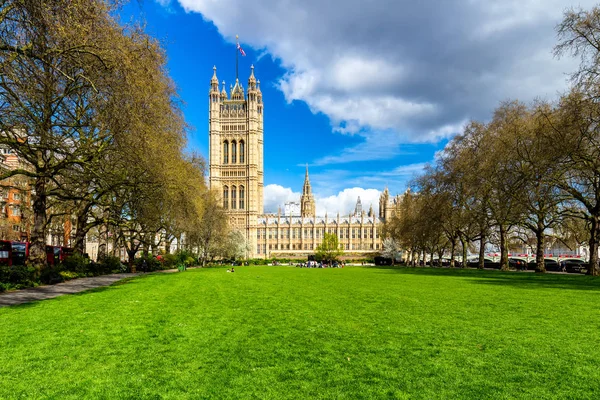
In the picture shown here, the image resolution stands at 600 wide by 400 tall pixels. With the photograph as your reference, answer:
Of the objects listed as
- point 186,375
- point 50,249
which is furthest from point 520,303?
point 50,249

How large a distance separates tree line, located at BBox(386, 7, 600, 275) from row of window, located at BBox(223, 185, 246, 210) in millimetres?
81152

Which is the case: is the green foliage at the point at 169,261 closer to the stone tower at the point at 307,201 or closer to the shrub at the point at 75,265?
the shrub at the point at 75,265

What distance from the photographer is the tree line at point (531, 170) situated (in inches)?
944

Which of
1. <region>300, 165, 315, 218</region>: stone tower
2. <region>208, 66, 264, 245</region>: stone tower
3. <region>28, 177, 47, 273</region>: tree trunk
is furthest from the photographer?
<region>300, 165, 315, 218</region>: stone tower

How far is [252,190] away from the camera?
125562mm

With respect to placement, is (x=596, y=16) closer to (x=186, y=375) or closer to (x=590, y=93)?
(x=590, y=93)

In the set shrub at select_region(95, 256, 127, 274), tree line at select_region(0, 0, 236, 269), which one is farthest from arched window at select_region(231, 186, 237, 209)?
tree line at select_region(0, 0, 236, 269)

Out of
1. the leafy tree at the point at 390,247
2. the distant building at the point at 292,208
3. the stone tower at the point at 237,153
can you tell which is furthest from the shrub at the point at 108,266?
the distant building at the point at 292,208


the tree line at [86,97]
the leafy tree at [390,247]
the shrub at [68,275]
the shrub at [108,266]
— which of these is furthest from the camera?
the leafy tree at [390,247]

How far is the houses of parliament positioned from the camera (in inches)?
4953

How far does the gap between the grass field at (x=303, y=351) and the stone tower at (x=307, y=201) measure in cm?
15040

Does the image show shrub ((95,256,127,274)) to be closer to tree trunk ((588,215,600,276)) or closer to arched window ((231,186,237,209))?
tree trunk ((588,215,600,276))

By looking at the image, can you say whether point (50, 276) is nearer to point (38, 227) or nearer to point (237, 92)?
point (38, 227)

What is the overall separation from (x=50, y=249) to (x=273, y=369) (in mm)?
34806
